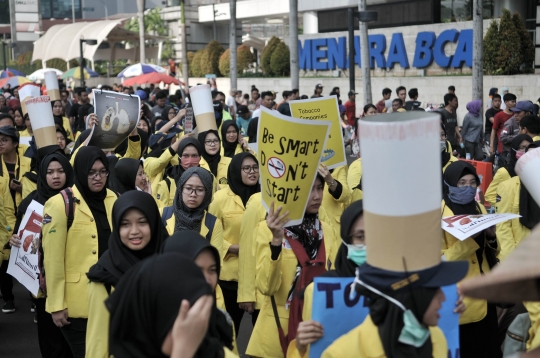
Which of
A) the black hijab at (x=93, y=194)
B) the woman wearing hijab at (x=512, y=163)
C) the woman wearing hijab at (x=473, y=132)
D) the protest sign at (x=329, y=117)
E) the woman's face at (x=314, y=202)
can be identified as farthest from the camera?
the woman wearing hijab at (x=473, y=132)

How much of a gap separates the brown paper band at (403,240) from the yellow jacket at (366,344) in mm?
377

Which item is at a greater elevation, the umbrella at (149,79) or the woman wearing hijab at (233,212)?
the umbrella at (149,79)

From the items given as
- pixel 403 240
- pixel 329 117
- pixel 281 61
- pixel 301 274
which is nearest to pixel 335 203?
pixel 329 117

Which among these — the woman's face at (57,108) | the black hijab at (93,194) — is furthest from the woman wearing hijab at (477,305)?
the woman's face at (57,108)

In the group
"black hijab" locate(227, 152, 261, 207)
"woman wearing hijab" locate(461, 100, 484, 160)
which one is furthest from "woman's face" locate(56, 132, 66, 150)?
"woman wearing hijab" locate(461, 100, 484, 160)

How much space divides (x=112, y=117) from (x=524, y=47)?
1870 cm

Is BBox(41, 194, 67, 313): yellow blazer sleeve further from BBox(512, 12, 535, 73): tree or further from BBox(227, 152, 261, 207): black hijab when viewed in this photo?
BBox(512, 12, 535, 73): tree

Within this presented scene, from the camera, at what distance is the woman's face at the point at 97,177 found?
568cm

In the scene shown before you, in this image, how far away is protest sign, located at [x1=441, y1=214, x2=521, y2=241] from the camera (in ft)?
16.2

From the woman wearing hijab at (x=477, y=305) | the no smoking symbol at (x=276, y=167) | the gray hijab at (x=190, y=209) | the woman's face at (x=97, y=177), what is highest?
the no smoking symbol at (x=276, y=167)

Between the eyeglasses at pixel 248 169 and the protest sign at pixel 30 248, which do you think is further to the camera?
the eyeglasses at pixel 248 169

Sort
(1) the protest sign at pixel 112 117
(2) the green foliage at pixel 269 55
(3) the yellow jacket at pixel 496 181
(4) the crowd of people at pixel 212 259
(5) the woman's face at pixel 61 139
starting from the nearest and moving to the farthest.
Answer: (4) the crowd of people at pixel 212 259, (3) the yellow jacket at pixel 496 181, (1) the protest sign at pixel 112 117, (5) the woman's face at pixel 61 139, (2) the green foliage at pixel 269 55

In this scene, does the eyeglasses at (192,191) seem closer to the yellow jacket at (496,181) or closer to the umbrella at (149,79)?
the yellow jacket at (496,181)

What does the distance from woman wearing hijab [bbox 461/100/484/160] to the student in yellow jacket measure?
1094cm
